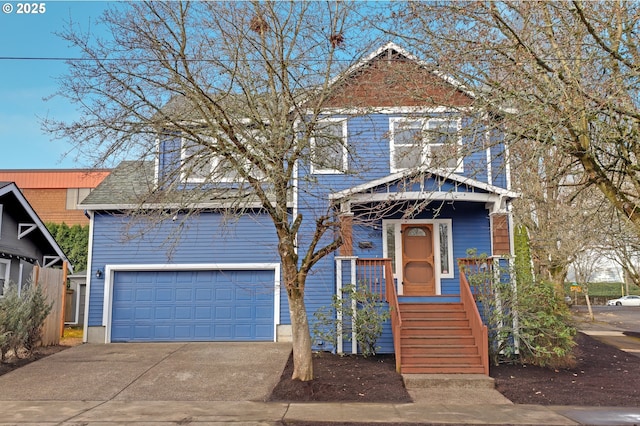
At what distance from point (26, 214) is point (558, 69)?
14543mm

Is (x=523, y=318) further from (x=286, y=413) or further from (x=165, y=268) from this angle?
(x=165, y=268)

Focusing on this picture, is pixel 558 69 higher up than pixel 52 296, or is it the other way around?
pixel 558 69

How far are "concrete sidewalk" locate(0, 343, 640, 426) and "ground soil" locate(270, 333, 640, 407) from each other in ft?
1.11

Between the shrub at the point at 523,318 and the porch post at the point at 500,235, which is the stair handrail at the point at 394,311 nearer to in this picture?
the shrub at the point at 523,318

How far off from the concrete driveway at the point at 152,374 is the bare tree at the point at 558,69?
638 cm

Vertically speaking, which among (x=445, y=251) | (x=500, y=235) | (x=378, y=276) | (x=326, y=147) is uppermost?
(x=326, y=147)

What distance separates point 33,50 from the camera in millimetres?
9805

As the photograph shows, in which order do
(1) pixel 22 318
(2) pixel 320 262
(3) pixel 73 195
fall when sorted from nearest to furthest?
(1) pixel 22 318 → (2) pixel 320 262 → (3) pixel 73 195

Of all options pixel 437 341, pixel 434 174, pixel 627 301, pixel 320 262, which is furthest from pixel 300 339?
pixel 627 301

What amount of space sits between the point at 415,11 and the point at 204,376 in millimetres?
7742

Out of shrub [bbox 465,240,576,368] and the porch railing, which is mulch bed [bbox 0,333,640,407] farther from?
the porch railing

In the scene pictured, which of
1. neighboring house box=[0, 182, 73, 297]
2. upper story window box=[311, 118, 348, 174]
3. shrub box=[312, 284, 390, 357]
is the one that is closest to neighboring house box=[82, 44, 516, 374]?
shrub box=[312, 284, 390, 357]

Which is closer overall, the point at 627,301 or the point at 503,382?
the point at 503,382

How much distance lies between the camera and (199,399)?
28.1ft
